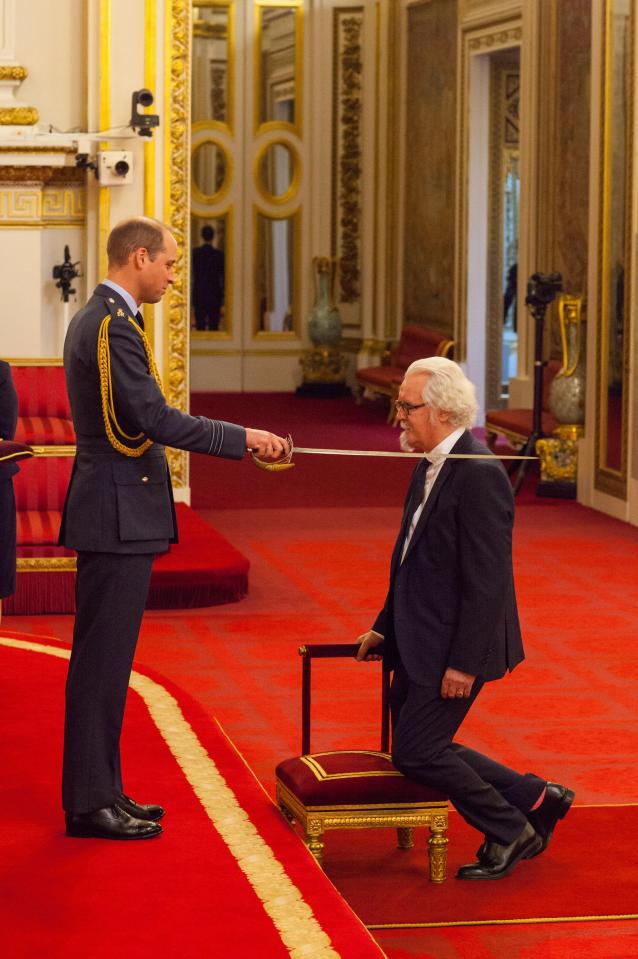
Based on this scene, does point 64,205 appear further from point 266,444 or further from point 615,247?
point 266,444

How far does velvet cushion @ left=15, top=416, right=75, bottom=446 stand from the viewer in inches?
329

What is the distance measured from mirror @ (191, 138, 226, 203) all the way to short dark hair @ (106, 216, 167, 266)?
14.4 m

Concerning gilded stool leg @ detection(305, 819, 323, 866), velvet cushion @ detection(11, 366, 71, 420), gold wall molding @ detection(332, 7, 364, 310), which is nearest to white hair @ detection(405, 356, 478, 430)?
gilded stool leg @ detection(305, 819, 323, 866)

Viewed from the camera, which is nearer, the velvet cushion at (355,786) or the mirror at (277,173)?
the velvet cushion at (355,786)

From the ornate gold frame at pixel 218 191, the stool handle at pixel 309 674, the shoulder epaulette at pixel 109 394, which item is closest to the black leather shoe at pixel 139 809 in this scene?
the stool handle at pixel 309 674

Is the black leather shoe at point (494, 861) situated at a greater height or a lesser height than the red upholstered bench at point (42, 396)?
lesser

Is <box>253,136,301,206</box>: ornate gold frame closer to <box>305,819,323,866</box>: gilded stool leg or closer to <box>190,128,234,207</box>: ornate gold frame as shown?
<box>190,128,234,207</box>: ornate gold frame

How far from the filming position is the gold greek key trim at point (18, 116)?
967 cm

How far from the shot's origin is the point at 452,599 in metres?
4.13

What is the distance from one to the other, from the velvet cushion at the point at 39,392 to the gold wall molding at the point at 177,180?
3.33 feet

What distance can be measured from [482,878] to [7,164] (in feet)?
21.3

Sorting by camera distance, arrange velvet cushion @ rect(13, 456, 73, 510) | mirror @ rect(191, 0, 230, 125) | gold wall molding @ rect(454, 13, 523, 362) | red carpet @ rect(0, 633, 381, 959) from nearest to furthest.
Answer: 1. red carpet @ rect(0, 633, 381, 959)
2. velvet cushion @ rect(13, 456, 73, 510)
3. gold wall molding @ rect(454, 13, 523, 362)
4. mirror @ rect(191, 0, 230, 125)

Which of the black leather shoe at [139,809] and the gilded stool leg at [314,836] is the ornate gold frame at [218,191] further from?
the gilded stool leg at [314,836]

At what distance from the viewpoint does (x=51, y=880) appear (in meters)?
3.87
